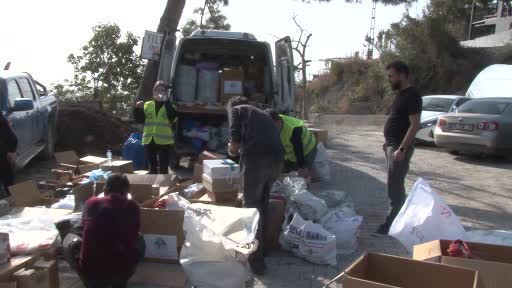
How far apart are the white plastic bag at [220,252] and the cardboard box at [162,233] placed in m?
0.34

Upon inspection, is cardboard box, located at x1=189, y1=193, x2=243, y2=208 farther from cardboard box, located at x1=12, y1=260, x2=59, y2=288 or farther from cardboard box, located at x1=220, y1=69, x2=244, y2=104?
cardboard box, located at x1=220, y1=69, x2=244, y2=104

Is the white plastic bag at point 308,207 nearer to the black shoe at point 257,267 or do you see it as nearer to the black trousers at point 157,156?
the black shoe at point 257,267

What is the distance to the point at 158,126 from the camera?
7.04 metres

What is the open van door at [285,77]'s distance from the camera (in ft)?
26.8

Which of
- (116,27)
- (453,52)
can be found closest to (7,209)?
(116,27)

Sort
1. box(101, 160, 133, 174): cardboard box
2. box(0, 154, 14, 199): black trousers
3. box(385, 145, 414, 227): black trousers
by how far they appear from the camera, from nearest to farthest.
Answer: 1. box(385, 145, 414, 227): black trousers
2. box(0, 154, 14, 199): black trousers
3. box(101, 160, 133, 174): cardboard box

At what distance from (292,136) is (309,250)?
1214mm

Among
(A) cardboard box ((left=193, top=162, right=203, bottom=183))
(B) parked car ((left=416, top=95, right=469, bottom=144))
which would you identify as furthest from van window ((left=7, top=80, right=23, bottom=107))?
(B) parked car ((left=416, top=95, right=469, bottom=144))

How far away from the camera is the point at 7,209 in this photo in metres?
5.41

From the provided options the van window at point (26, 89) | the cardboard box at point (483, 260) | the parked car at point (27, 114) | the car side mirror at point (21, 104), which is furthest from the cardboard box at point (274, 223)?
the van window at point (26, 89)

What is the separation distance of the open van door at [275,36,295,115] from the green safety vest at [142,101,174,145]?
1.82m

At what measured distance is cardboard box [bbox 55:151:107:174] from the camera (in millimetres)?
7074

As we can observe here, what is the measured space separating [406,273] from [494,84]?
534 inches

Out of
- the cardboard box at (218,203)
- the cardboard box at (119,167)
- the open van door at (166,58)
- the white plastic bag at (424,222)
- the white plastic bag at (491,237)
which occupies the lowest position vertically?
the cardboard box at (218,203)
